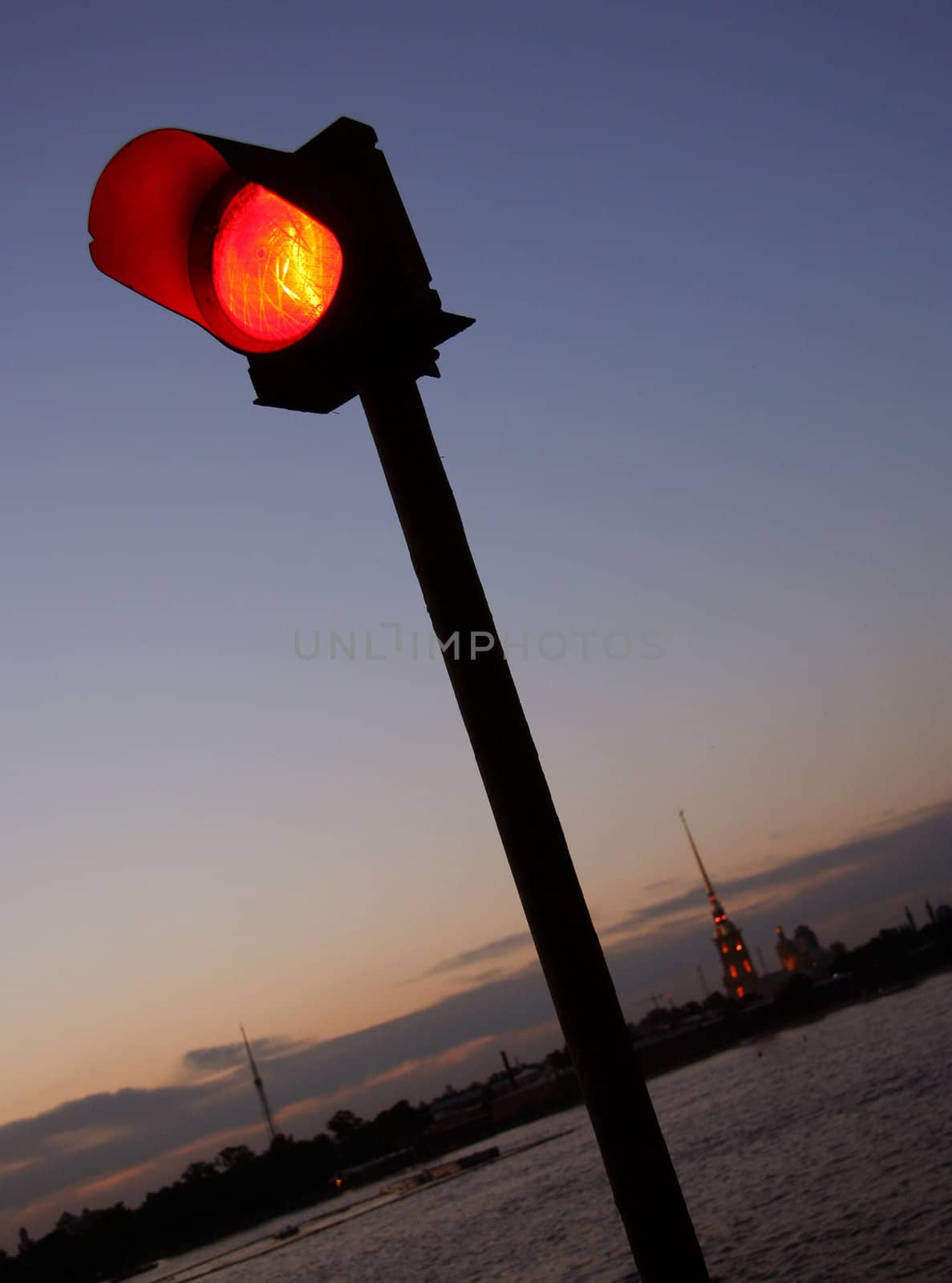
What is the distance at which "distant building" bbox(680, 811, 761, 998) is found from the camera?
15038 cm

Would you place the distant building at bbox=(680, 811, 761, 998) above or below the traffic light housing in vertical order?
below

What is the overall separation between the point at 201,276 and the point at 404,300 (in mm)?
275

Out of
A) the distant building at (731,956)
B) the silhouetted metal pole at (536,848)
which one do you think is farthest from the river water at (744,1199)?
the distant building at (731,956)

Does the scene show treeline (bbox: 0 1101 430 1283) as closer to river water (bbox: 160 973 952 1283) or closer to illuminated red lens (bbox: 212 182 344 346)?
river water (bbox: 160 973 952 1283)

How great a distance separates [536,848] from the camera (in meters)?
1.22

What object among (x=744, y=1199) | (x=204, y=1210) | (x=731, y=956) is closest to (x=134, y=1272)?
(x=204, y=1210)

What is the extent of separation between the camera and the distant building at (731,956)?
150 meters

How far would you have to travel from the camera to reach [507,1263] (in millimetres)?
34812

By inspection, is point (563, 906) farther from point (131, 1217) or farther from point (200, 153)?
point (131, 1217)

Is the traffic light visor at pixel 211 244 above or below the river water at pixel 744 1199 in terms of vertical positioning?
above

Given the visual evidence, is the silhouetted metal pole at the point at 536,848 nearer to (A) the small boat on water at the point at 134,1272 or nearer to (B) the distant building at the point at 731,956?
(A) the small boat on water at the point at 134,1272

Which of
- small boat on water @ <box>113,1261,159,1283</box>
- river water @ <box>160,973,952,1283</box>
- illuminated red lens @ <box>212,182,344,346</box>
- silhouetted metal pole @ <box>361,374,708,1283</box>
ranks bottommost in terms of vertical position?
small boat on water @ <box>113,1261,159,1283</box>

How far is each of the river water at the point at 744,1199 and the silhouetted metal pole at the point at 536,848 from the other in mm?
21019

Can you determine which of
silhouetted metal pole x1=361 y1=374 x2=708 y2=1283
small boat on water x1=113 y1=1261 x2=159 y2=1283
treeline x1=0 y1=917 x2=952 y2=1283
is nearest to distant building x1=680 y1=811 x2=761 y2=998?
treeline x1=0 y1=917 x2=952 y2=1283
